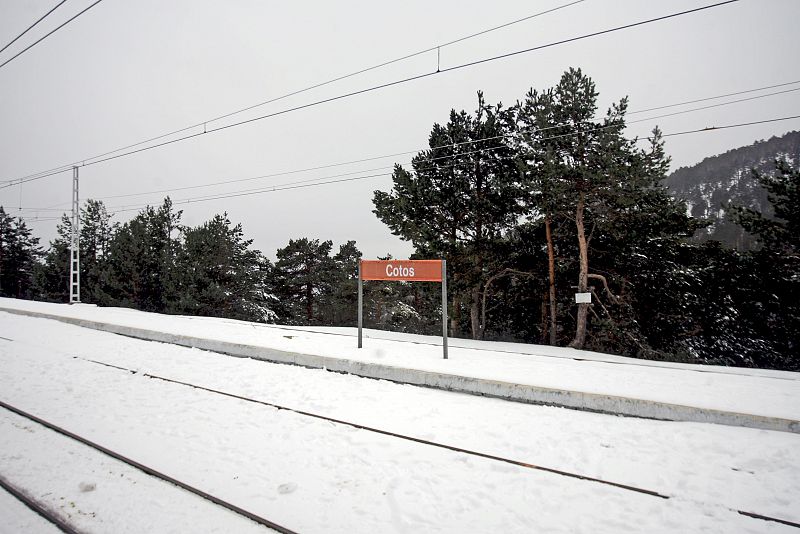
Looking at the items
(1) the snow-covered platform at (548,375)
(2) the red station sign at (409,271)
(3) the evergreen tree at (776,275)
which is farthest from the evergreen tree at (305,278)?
(3) the evergreen tree at (776,275)

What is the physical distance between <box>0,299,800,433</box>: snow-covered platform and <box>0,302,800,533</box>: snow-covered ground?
245 mm

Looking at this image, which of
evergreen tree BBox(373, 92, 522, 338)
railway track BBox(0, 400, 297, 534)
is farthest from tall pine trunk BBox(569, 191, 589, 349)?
railway track BBox(0, 400, 297, 534)

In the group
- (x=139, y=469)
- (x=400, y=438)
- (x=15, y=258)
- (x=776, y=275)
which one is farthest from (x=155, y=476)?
(x=15, y=258)

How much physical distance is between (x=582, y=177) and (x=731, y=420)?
12.1 metres

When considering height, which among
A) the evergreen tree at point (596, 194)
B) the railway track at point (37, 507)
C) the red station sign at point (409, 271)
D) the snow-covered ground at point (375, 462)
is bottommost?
the snow-covered ground at point (375, 462)

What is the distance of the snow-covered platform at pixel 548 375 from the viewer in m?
5.88

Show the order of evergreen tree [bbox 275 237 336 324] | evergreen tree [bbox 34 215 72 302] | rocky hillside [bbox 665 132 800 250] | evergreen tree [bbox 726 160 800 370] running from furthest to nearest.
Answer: rocky hillside [bbox 665 132 800 250]
evergreen tree [bbox 34 215 72 302]
evergreen tree [bbox 275 237 336 324]
evergreen tree [bbox 726 160 800 370]

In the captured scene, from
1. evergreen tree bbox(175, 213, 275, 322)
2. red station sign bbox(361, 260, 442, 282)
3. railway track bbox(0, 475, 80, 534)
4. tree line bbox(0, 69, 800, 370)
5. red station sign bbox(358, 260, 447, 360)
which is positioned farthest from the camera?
evergreen tree bbox(175, 213, 275, 322)

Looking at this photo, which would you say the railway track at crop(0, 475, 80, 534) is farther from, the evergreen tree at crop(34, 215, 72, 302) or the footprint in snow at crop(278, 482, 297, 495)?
the evergreen tree at crop(34, 215, 72, 302)

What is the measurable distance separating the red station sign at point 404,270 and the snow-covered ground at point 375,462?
306cm

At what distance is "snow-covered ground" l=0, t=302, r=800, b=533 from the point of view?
3490mm

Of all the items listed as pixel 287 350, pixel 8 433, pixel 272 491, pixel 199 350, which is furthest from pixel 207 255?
pixel 272 491

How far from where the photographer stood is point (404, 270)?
32.7ft

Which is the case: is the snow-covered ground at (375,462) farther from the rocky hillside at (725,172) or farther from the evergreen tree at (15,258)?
the rocky hillside at (725,172)
